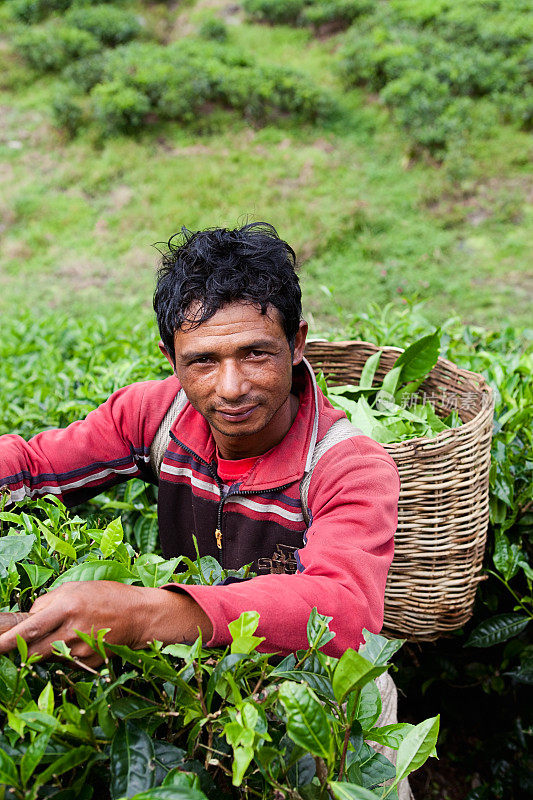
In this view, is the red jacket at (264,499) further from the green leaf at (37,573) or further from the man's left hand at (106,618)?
the green leaf at (37,573)

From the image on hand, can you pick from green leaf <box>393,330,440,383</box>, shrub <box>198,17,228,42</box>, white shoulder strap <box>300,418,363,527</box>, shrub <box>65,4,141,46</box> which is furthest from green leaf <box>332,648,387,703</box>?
shrub <box>65,4,141,46</box>

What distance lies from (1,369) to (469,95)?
9.55 m

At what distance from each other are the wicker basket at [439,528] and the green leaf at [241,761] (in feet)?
3.66

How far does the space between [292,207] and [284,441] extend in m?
6.91

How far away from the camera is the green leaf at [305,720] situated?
74 cm

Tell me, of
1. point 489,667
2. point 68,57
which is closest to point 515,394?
point 489,667

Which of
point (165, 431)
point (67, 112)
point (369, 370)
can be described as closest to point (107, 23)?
point (67, 112)

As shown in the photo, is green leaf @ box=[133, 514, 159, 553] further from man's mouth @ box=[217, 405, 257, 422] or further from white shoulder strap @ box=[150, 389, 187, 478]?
man's mouth @ box=[217, 405, 257, 422]

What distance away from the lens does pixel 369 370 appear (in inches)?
97.7

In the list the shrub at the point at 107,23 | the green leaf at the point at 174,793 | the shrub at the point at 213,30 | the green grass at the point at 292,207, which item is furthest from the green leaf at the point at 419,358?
the shrub at the point at 107,23

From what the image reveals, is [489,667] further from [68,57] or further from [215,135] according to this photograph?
[68,57]

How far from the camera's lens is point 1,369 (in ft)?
9.97

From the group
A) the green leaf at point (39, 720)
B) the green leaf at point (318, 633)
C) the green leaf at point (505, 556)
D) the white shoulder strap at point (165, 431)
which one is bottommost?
the green leaf at point (505, 556)

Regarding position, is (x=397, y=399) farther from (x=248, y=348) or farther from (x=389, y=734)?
(x=389, y=734)
